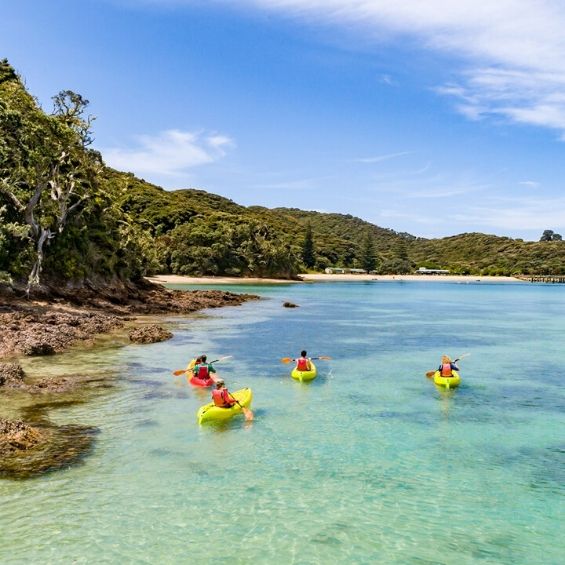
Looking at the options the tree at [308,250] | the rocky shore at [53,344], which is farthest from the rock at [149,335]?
the tree at [308,250]

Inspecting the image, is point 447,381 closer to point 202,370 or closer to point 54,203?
point 202,370

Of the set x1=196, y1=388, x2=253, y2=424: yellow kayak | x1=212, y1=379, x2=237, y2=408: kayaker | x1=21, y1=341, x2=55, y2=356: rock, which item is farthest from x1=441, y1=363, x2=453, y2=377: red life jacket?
x1=21, y1=341, x2=55, y2=356: rock

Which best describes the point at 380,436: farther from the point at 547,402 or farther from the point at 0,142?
the point at 0,142

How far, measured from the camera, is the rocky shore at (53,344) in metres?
13.3

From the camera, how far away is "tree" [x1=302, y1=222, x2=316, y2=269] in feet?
539

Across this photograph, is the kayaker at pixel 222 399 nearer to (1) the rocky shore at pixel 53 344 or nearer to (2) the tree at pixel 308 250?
(1) the rocky shore at pixel 53 344

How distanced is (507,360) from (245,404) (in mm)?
19220

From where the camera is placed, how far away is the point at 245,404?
1820cm

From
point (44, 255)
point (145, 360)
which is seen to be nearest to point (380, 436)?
point (145, 360)

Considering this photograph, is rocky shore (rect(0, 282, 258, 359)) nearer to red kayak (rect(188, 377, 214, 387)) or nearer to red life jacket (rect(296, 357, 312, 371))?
red kayak (rect(188, 377, 214, 387))

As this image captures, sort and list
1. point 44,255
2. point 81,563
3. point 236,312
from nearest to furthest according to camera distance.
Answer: point 81,563 < point 44,255 < point 236,312

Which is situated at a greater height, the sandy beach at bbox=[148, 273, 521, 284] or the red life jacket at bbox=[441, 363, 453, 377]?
the sandy beach at bbox=[148, 273, 521, 284]

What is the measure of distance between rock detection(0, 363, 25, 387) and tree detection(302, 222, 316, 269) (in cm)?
14511

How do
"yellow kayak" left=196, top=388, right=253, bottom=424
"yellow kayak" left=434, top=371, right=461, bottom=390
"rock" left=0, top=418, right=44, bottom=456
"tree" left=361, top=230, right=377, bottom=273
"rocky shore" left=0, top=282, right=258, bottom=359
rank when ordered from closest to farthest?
1. "rock" left=0, top=418, right=44, bottom=456
2. "yellow kayak" left=196, top=388, right=253, bottom=424
3. "yellow kayak" left=434, top=371, right=461, bottom=390
4. "rocky shore" left=0, top=282, right=258, bottom=359
5. "tree" left=361, top=230, right=377, bottom=273
